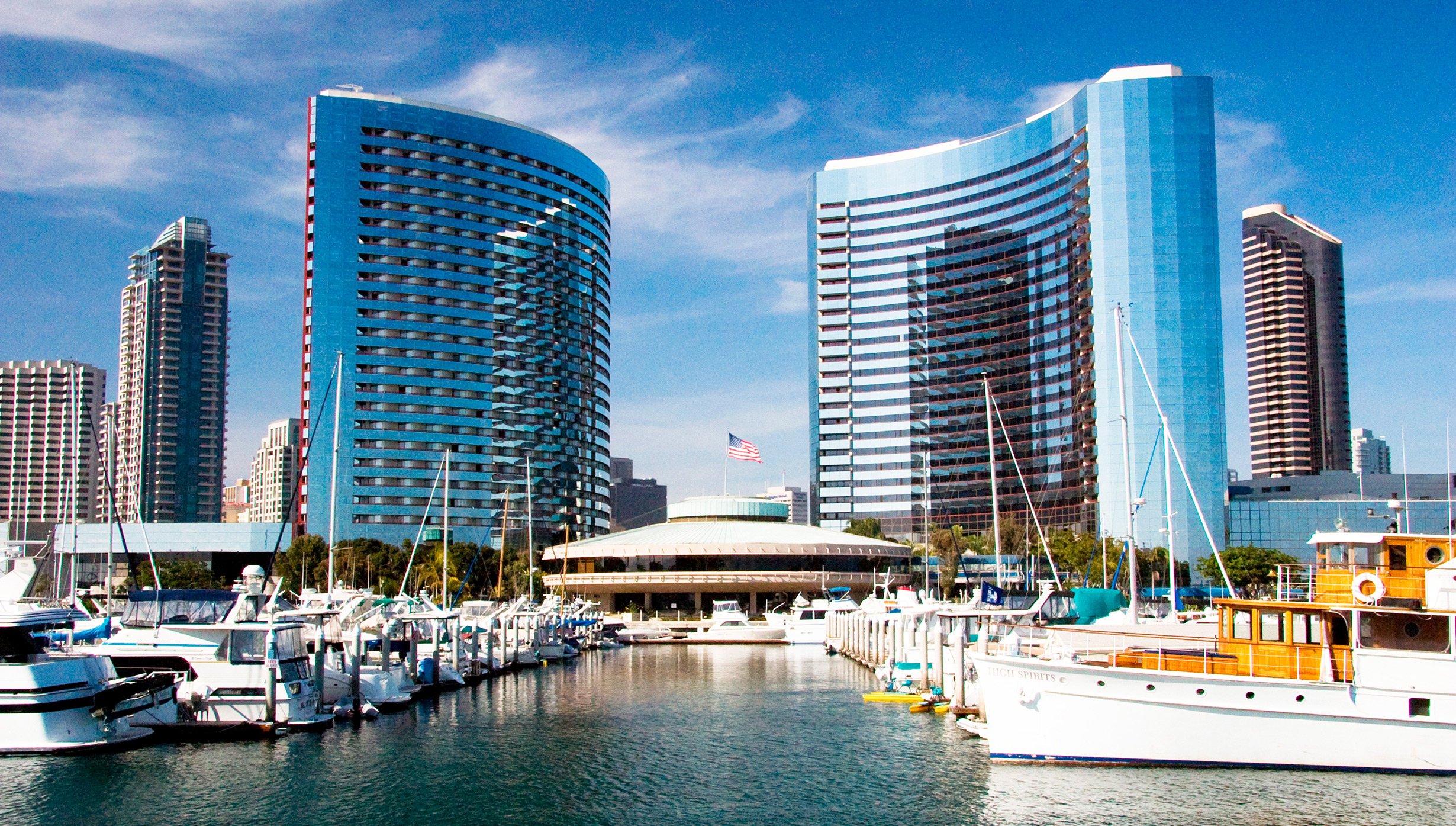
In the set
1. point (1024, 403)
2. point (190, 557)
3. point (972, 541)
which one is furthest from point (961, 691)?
point (190, 557)

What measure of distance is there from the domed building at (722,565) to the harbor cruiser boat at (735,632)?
1005 inches

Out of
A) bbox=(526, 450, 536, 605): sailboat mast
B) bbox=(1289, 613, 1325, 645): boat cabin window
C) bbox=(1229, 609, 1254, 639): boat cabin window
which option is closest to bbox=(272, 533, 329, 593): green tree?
bbox=(526, 450, 536, 605): sailboat mast

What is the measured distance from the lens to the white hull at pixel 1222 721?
117ft

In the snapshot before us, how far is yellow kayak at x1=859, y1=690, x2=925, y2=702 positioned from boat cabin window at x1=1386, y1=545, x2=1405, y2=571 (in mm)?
24731

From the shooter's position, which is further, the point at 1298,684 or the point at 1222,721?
the point at 1222,721

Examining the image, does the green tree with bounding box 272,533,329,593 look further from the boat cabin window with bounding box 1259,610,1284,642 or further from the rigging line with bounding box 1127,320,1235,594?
the boat cabin window with bounding box 1259,610,1284,642

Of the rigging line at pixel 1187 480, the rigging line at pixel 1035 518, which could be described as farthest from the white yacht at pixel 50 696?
the rigging line at pixel 1187 480

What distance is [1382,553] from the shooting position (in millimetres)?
37719

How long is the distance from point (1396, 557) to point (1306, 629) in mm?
3792

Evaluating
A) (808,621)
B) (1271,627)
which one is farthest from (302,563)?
(1271,627)

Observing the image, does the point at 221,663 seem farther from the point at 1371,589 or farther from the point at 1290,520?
the point at 1290,520

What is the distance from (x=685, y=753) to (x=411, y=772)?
10252mm

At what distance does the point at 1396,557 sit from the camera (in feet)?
124

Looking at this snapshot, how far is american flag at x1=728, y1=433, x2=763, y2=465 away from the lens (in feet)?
445
